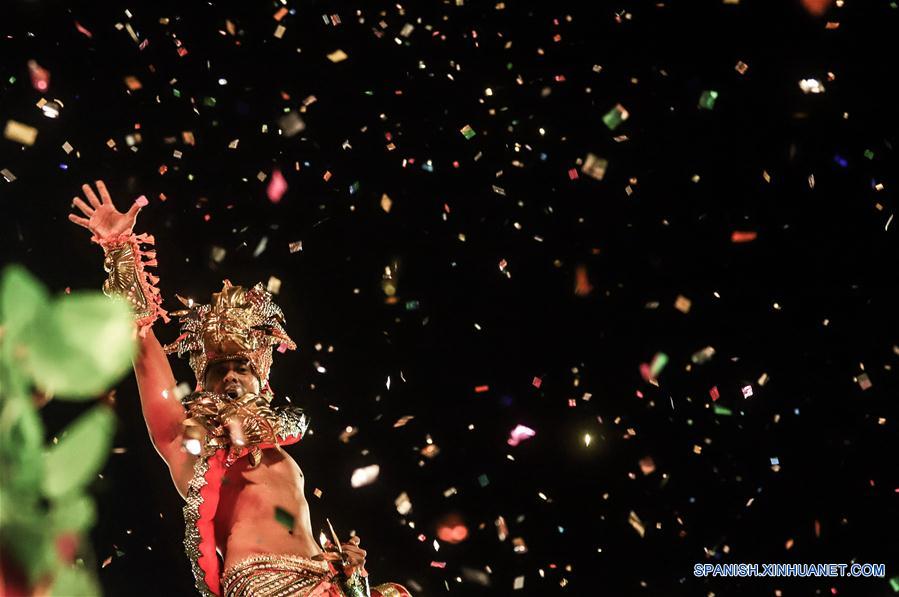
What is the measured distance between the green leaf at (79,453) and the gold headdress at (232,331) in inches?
16.7

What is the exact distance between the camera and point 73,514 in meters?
2.62

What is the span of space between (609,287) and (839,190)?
0.80 meters

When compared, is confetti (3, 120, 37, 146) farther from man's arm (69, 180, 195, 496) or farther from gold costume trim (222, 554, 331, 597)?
gold costume trim (222, 554, 331, 597)

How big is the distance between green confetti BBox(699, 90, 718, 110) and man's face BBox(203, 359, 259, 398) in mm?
1678

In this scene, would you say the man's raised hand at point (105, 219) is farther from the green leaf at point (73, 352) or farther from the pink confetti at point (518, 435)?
the pink confetti at point (518, 435)

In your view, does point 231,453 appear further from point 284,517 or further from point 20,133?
point 20,133

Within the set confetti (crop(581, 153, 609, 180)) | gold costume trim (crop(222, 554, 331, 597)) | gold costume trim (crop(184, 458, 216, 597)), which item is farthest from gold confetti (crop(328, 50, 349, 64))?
gold costume trim (crop(222, 554, 331, 597))

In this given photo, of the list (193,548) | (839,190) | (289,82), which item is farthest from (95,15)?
(839,190)

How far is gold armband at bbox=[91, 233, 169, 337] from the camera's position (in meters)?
2.39

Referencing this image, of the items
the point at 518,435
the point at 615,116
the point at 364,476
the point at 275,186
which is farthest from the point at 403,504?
the point at 615,116

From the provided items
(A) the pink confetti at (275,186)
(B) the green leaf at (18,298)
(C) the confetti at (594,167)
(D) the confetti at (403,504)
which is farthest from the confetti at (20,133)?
(C) the confetti at (594,167)

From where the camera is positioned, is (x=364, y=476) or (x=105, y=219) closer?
(x=105, y=219)

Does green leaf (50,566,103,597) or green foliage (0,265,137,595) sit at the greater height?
green foliage (0,265,137,595)

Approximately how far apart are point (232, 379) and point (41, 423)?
27.3 inches
